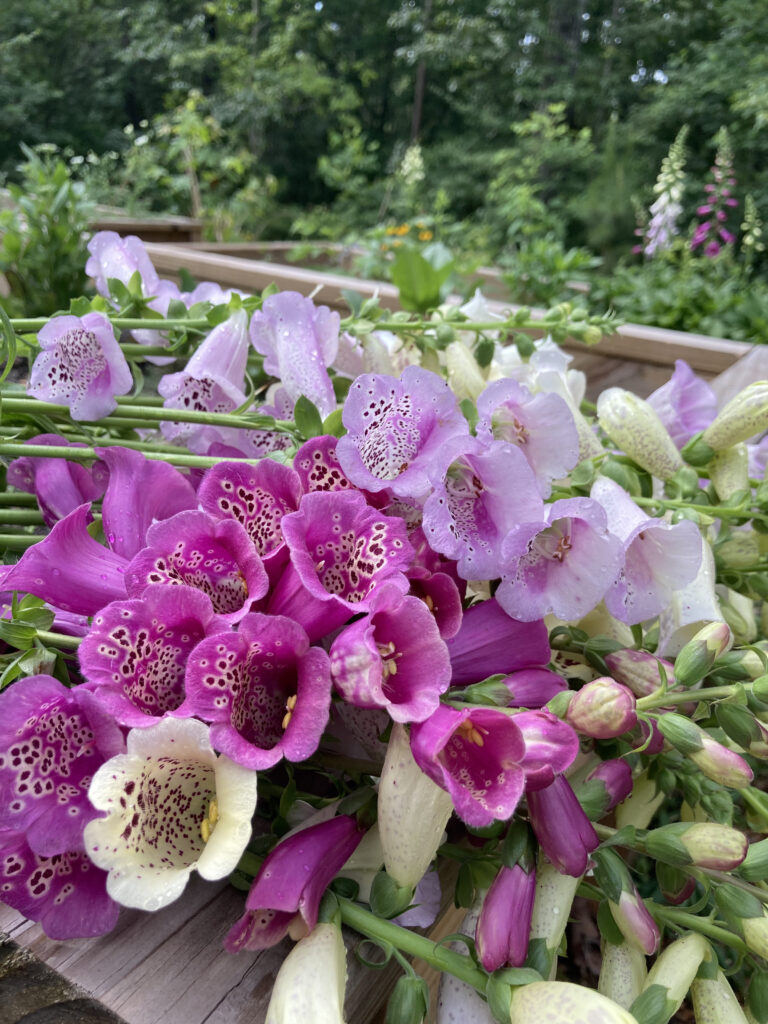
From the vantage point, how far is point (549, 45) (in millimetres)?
9969

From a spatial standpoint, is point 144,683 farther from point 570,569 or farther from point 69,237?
point 69,237

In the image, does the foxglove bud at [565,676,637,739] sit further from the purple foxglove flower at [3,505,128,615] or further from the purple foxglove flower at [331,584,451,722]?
the purple foxglove flower at [3,505,128,615]

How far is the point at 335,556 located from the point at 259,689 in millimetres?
75

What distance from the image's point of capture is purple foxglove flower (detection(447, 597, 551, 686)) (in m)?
0.40

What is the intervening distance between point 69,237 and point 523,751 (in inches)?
42.6

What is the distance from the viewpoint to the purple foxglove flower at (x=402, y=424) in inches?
16.0

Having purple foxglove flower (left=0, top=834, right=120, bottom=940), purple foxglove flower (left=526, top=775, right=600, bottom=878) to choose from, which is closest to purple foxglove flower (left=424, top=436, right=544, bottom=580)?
purple foxglove flower (left=526, top=775, right=600, bottom=878)

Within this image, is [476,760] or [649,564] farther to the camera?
[649,564]

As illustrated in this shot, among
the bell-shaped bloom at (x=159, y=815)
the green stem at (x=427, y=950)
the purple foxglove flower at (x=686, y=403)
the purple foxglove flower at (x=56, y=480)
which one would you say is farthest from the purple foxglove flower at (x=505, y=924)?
the purple foxglove flower at (x=686, y=403)

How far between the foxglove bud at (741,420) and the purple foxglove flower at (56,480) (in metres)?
0.43

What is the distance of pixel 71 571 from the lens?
0.39 metres

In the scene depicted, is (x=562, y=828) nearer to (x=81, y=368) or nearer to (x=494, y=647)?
(x=494, y=647)

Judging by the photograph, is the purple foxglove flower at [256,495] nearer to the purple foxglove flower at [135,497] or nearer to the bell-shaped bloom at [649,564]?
the purple foxglove flower at [135,497]

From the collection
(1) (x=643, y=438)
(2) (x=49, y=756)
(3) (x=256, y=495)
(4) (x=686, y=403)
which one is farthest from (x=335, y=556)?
(4) (x=686, y=403)
